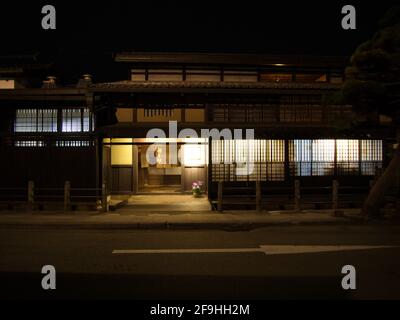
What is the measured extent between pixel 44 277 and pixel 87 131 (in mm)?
9153

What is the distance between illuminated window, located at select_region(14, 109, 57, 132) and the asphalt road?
18.7ft

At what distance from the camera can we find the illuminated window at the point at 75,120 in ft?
50.6

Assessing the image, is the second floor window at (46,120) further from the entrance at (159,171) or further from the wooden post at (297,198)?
the wooden post at (297,198)

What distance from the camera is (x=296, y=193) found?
13773mm

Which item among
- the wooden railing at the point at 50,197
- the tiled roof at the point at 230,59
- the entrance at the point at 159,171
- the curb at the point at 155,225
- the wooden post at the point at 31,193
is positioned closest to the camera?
the curb at the point at 155,225

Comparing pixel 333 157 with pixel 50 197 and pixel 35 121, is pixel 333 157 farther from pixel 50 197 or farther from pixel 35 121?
pixel 35 121

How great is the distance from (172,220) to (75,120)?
642cm

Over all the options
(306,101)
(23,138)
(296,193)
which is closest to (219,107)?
(306,101)

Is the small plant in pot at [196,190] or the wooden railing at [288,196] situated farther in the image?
the small plant in pot at [196,190]

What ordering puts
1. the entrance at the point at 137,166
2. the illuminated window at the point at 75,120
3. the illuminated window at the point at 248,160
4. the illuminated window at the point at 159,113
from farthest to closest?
the entrance at the point at 137,166
the illuminated window at the point at 159,113
the illuminated window at the point at 75,120
the illuminated window at the point at 248,160

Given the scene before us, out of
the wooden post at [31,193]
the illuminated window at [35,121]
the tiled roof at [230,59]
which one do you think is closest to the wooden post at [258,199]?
the tiled roof at [230,59]

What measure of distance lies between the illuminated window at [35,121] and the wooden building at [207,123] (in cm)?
4

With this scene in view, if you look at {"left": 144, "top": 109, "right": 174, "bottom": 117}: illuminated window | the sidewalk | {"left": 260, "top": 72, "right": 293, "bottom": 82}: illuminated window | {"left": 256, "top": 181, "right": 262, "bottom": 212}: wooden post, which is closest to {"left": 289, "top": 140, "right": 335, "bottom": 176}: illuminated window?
the sidewalk
